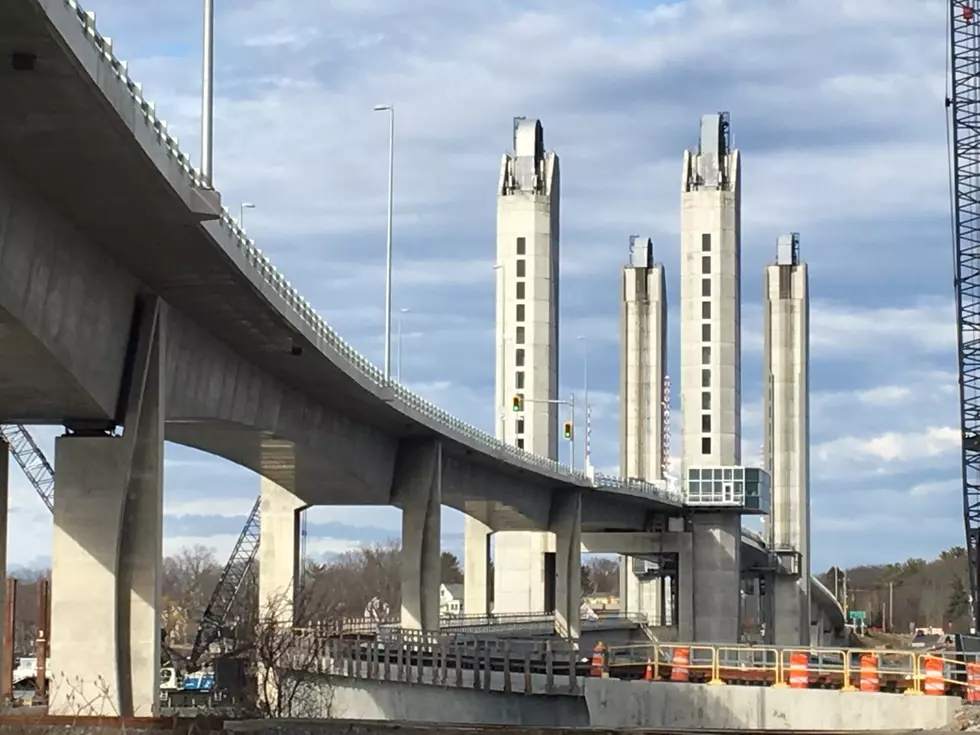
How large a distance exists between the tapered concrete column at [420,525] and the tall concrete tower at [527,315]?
31.3 m

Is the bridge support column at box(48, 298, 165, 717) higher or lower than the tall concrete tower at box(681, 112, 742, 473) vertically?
lower

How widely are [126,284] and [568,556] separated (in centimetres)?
6878

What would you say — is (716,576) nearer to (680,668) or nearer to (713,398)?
(713,398)

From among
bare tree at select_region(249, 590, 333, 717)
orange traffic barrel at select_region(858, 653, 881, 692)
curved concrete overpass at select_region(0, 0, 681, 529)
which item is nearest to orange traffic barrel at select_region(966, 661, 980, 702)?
orange traffic barrel at select_region(858, 653, 881, 692)

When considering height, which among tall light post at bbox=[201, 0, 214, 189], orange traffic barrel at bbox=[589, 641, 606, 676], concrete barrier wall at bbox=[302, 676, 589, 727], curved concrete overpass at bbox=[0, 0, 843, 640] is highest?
tall light post at bbox=[201, 0, 214, 189]

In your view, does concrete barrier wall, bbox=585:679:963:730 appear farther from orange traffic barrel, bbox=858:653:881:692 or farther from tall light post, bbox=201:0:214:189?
tall light post, bbox=201:0:214:189

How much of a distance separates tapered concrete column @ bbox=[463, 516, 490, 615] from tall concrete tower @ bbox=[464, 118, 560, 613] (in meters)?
0.09

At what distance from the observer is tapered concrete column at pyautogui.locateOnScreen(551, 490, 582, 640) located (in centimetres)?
10525

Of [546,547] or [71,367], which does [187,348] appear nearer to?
[71,367]

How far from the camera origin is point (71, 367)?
35.8 meters

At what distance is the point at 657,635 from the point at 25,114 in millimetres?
104574

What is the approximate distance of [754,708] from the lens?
46.0 metres

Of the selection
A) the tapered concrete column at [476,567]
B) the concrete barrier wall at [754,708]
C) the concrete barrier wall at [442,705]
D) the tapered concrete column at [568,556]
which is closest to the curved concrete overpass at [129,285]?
the concrete barrier wall at [442,705]

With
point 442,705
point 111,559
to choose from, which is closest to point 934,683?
point 442,705
